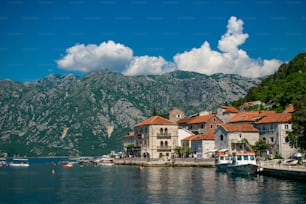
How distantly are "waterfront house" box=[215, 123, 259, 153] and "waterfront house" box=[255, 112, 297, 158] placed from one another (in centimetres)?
203

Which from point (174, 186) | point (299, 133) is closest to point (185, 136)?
point (299, 133)

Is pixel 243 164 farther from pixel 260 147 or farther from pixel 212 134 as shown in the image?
pixel 212 134

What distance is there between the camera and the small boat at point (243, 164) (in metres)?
73.2

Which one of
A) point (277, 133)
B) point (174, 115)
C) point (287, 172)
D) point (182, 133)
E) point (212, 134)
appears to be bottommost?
point (287, 172)

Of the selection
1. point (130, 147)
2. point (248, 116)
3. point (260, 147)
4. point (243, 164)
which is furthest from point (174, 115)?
point (243, 164)

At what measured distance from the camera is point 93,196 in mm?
49938

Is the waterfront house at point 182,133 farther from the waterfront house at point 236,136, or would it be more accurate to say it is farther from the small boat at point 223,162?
the small boat at point 223,162

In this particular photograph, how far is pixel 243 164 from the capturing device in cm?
7444

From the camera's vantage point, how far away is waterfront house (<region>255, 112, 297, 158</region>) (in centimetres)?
9181

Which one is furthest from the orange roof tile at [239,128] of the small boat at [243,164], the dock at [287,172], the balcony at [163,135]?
the dock at [287,172]

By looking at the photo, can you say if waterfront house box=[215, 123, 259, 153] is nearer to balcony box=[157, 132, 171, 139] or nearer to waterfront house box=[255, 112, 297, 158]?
waterfront house box=[255, 112, 297, 158]

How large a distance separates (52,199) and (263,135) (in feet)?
202

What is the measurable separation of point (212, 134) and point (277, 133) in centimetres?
1799

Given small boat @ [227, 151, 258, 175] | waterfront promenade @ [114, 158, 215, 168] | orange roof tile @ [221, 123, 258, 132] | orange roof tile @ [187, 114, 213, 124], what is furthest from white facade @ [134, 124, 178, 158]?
small boat @ [227, 151, 258, 175]
